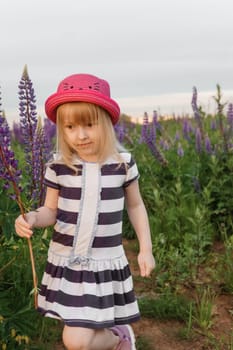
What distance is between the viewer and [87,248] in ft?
9.06

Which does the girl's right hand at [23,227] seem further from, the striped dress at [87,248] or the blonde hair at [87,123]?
the blonde hair at [87,123]

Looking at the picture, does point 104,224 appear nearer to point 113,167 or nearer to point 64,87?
point 113,167

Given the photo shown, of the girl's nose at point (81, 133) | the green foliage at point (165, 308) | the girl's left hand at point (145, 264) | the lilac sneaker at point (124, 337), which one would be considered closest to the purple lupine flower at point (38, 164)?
the girl's nose at point (81, 133)

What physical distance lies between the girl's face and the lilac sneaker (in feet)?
3.22

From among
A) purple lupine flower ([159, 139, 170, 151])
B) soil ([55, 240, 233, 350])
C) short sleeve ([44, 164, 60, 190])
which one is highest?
purple lupine flower ([159, 139, 170, 151])

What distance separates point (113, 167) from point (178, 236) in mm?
1880

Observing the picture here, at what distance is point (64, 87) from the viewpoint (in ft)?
8.96

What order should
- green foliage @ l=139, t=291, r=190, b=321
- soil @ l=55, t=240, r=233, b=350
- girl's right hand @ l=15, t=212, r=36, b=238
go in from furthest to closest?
green foliage @ l=139, t=291, r=190, b=321 < soil @ l=55, t=240, r=233, b=350 < girl's right hand @ l=15, t=212, r=36, b=238

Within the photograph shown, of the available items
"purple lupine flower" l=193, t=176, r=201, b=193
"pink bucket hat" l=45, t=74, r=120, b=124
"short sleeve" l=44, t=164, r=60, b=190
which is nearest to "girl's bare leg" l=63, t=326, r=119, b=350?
"short sleeve" l=44, t=164, r=60, b=190

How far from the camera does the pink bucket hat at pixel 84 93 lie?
2.66 metres

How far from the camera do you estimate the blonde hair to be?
268 centimetres

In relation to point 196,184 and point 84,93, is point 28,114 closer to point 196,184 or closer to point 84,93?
point 84,93

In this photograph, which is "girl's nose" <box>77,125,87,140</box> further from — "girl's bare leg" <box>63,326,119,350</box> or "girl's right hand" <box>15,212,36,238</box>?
"girl's bare leg" <box>63,326,119,350</box>

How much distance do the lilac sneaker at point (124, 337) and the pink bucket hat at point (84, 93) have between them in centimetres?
112
